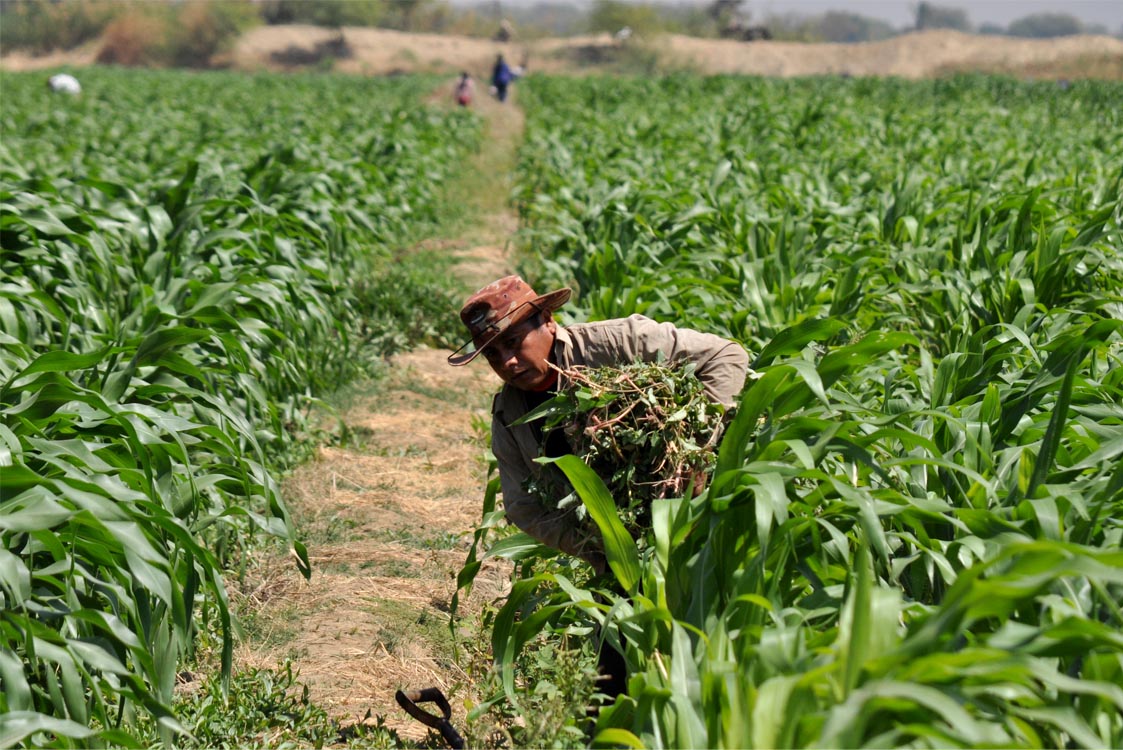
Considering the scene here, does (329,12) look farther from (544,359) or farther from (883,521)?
(883,521)

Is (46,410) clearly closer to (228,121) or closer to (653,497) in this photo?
(653,497)

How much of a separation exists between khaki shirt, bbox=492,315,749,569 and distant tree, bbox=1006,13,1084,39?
183 m

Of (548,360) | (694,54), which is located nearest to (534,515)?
(548,360)

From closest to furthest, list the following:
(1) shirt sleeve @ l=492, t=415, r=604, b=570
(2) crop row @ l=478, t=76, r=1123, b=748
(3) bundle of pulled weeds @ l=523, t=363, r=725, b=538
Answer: (2) crop row @ l=478, t=76, r=1123, b=748 → (3) bundle of pulled weeds @ l=523, t=363, r=725, b=538 → (1) shirt sleeve @ l=492, t=415, r=604, b=570

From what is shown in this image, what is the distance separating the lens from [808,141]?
13.2m

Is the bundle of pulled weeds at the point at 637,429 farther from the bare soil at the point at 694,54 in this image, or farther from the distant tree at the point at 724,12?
the distant tree at the point at 724,12

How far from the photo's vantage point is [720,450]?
114 inches

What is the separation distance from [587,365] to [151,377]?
6.04 feet

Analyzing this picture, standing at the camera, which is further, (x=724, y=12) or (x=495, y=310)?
(x=724, y=12)

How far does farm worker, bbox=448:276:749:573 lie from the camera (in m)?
3.16

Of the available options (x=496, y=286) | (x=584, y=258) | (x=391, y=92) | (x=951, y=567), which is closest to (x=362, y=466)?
(x=584, y=258)

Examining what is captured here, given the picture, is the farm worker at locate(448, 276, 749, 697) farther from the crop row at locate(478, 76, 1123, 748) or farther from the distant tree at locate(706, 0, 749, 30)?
the distant tree at locate(706, 0, 749, 30)

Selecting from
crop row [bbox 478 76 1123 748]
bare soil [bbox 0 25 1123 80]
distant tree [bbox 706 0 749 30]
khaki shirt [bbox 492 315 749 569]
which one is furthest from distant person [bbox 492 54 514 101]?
distant tree [bbox 706 0 749 30]

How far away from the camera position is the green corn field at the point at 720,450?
2197mm
